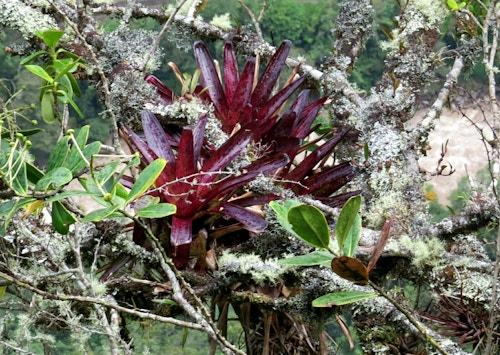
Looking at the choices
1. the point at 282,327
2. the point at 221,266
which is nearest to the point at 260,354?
the point at 282,327

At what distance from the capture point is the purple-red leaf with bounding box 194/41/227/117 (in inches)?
34.3

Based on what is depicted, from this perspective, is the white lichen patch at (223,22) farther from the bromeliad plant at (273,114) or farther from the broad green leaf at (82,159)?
the broad green leaf at (82,159)

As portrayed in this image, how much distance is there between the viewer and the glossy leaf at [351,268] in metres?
0.35

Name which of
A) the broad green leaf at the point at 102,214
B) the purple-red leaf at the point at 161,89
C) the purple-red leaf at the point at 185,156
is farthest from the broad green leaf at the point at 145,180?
the purple-red leaf at the point at 161,89

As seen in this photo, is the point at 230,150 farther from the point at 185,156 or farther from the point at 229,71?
the point at 229,71

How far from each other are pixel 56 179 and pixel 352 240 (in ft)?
0.65

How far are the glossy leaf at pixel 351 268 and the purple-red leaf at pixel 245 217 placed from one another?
31 cm

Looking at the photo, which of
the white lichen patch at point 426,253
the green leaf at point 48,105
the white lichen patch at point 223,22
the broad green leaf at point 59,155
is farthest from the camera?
the white lichen patch at point 223,22

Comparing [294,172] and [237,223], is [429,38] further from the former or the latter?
[237,223]

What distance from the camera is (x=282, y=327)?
72 cm

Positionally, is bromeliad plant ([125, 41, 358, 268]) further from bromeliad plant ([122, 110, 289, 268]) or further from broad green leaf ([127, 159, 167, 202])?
broad green leaf ([127, 159, 167, 202])

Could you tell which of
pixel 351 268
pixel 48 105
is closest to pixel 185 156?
pixel 48 105

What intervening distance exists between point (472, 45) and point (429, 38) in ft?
0.24

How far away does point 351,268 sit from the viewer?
0.36 m
